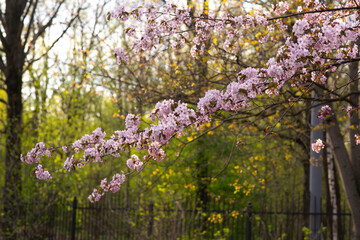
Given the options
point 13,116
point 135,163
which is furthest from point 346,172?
point 13,116

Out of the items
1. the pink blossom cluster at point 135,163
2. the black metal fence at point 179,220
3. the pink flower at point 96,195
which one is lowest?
the black metal fence at point 179,220

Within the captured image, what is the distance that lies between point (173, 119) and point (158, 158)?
0.66 m

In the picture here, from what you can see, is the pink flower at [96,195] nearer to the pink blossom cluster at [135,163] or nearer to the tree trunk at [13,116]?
the pink blossom cluster at [135,163]

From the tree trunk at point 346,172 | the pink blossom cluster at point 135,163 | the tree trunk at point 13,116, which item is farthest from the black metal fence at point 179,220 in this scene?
the pink blossom cluster at point 135,163

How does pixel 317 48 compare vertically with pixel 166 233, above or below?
above

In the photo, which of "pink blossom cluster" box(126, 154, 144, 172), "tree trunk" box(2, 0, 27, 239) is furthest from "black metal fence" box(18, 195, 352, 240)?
"pink blossom cluster" box(126, 154, 144, 172)

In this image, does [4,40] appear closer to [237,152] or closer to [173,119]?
[237,152]

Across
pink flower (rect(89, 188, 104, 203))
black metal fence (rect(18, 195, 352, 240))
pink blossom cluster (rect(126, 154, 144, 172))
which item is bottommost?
black metal fence (rect(18, 195, 352, 240))

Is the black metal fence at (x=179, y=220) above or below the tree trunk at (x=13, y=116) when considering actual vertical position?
below

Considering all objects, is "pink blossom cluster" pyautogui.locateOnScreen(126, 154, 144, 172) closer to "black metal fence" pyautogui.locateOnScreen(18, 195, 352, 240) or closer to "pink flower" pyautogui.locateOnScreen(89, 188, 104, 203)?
"pink flower" pyautogui.locateOnScreen(89, 188, 104, 203)

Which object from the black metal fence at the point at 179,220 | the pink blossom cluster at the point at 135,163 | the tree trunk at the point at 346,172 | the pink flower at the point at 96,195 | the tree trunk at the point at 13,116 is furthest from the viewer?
the tree trunk at the point at 13,116

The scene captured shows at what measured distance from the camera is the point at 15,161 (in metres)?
10.7

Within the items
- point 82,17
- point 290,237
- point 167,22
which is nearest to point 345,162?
point 290,237

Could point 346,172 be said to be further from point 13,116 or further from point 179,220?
point 13,116
